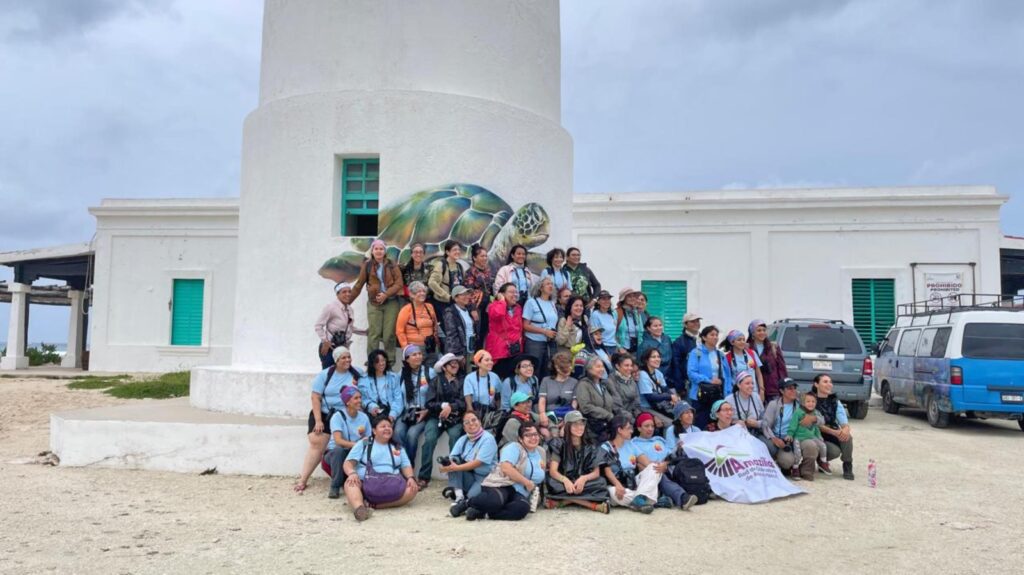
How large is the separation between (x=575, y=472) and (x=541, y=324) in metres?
1.81

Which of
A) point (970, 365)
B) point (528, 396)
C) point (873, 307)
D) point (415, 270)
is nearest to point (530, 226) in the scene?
point (415, 270)

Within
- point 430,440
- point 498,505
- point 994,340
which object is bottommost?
point 498,505

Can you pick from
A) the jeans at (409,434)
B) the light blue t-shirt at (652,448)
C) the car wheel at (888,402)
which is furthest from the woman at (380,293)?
the car wheel at (888,402)

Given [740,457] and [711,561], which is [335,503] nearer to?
[711,561]

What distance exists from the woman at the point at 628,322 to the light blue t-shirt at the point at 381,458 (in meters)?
3.03

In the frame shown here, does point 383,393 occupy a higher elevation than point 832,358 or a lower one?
lower

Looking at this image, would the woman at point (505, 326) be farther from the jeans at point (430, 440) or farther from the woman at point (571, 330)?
the jeans at point (430, 440)

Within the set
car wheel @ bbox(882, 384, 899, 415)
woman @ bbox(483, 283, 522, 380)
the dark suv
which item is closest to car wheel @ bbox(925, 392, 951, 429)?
the dark suv

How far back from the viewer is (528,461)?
6.21 meters

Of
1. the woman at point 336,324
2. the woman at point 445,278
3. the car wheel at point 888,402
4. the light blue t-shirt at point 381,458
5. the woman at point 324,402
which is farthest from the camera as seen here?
the car wheel at point 888,402

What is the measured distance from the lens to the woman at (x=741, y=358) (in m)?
8.31

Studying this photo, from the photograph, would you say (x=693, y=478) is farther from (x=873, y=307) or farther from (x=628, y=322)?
(x=873, y=307)

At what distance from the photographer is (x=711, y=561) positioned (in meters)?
4.95

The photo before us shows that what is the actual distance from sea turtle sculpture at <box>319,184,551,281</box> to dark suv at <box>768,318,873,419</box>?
631cm
